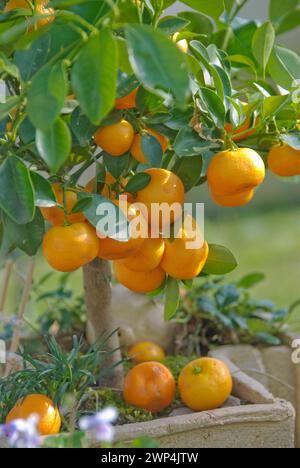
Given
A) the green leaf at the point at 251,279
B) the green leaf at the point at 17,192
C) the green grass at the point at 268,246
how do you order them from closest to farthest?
the green leaf at the point at 17,192
the green leaf at the point at 251,279
the green grass at the point at 268,246

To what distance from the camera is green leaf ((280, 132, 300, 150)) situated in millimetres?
823

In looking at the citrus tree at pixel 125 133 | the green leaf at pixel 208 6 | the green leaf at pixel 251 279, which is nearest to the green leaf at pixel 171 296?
the citrus tree at pixel 125 133

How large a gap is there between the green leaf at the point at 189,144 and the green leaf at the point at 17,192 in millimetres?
164

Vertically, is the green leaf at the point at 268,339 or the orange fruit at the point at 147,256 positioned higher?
the orange fruit at the point at 147,256

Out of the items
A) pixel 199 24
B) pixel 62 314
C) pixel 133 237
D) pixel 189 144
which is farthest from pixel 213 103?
pixel 62 314

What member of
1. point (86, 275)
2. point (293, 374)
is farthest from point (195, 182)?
point (293, 374)

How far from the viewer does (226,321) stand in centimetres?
129

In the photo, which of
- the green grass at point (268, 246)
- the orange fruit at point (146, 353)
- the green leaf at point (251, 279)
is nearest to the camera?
the orange fruit at point (146, 353)

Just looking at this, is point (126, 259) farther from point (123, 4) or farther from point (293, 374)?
point (293, 374)

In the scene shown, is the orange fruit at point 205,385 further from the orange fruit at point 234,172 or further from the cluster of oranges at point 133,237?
the orange fruit at point 234,172

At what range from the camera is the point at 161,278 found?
2.99ft

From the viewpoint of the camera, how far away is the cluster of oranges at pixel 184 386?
0.98m

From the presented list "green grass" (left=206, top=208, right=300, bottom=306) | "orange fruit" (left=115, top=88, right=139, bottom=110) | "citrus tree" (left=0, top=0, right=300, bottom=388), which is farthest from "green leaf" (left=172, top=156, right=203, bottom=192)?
"green grass" (left=206, top=208, right=300, bottom=306)

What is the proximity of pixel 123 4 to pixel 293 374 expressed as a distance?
74 cm
